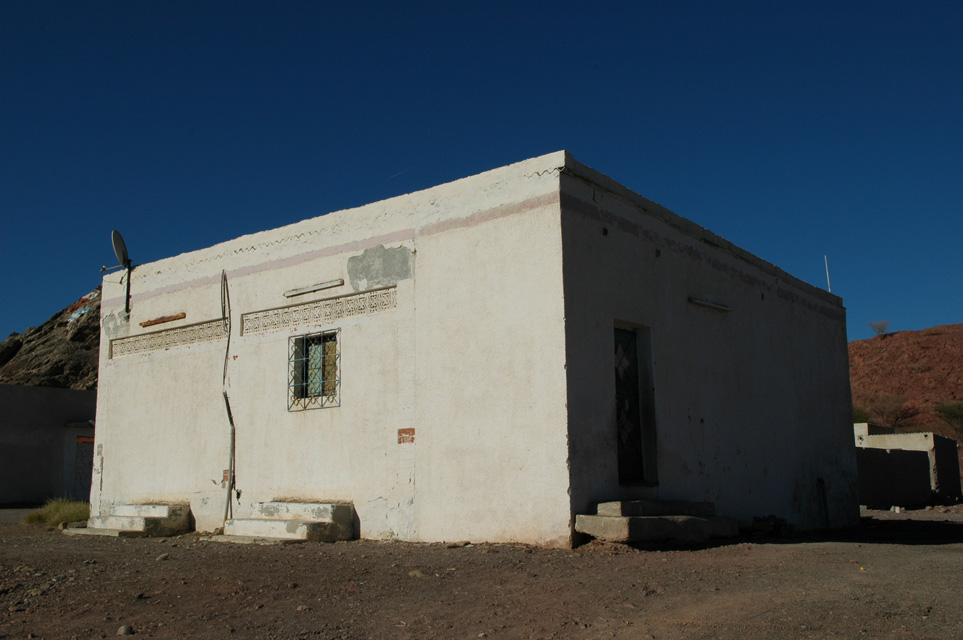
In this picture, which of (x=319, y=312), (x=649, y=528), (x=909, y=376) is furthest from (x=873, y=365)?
A: (x=649, y=528)

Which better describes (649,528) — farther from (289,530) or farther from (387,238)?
(387,238)

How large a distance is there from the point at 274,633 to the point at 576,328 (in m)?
4.27

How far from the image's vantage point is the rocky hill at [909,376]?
38.8 meters

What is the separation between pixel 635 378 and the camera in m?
8.88

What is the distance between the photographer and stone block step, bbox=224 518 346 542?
8.62 meters

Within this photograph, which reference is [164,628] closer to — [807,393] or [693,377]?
[693,377]

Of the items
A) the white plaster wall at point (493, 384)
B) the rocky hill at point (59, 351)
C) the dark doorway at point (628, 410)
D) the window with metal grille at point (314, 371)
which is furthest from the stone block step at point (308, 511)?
the rocky hill at point (59, 351)

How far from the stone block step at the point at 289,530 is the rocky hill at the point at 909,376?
3397 cm

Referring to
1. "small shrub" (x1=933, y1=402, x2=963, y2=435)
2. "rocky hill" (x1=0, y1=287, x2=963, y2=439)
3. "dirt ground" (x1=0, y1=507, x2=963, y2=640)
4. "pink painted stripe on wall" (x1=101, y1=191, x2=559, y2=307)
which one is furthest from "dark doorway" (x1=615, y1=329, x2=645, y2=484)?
→ "small shrub" (x1=933, y1=402, x2=963, y2=435)

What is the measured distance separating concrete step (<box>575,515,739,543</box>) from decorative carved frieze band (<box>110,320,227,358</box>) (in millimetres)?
5831

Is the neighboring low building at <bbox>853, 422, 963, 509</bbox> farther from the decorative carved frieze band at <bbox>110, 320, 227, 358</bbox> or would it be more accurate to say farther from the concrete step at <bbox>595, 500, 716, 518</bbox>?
the decorative carved frieze band at <bbox>110, 320, 227, 358</bbox>

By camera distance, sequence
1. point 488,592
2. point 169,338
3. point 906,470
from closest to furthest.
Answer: point 488,592 < point 169,338 < point 906,470

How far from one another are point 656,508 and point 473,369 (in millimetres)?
2271

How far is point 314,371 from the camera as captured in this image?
9781 millimetres
